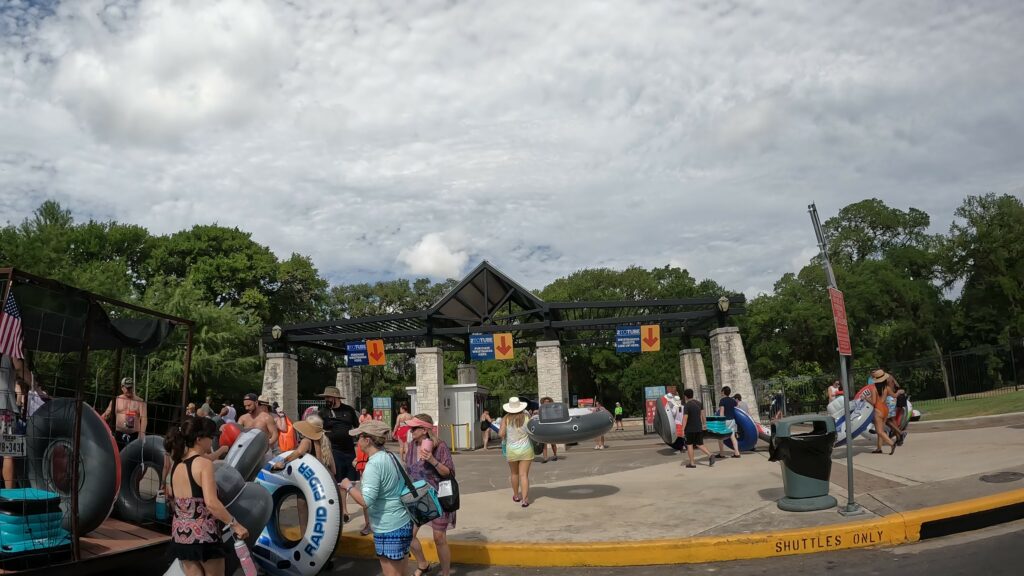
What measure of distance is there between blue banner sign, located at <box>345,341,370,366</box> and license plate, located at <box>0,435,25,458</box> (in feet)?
67.3

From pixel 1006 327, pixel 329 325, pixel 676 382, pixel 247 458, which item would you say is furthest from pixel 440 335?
pixel 1006 327

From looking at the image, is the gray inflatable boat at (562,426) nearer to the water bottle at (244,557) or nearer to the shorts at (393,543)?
the shorts at (393,543)

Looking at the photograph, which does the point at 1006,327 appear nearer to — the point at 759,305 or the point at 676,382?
the point at 759,305

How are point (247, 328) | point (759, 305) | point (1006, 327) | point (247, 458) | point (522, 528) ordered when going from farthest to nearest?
1. point (759, 305)
2. point (1006, 327)
3. point (247, 328)
4. point (522, 528)
5. point (247, 458)

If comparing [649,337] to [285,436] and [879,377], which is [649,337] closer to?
[879,377]

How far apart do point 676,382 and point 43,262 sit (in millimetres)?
41097

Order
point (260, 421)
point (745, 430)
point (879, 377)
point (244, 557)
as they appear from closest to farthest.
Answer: point (244, 557) < point (260, 421) < point (879, 377) < point (745, 430)

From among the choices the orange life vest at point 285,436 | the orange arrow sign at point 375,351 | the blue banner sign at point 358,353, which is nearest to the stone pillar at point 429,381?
the orange arrow sign at point 375,351

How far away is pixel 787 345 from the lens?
48.2 meters

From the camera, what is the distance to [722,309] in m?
22.9

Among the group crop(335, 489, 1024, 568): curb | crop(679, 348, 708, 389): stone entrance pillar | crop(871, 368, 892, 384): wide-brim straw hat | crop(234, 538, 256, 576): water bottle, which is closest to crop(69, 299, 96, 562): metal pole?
crop(234, 538, 256, 576): water bottle

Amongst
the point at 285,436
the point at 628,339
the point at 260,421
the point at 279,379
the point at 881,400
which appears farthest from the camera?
the point at 279,379

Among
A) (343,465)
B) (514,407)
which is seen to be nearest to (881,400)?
(514,407)

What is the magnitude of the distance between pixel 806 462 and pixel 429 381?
17347 millimetres
